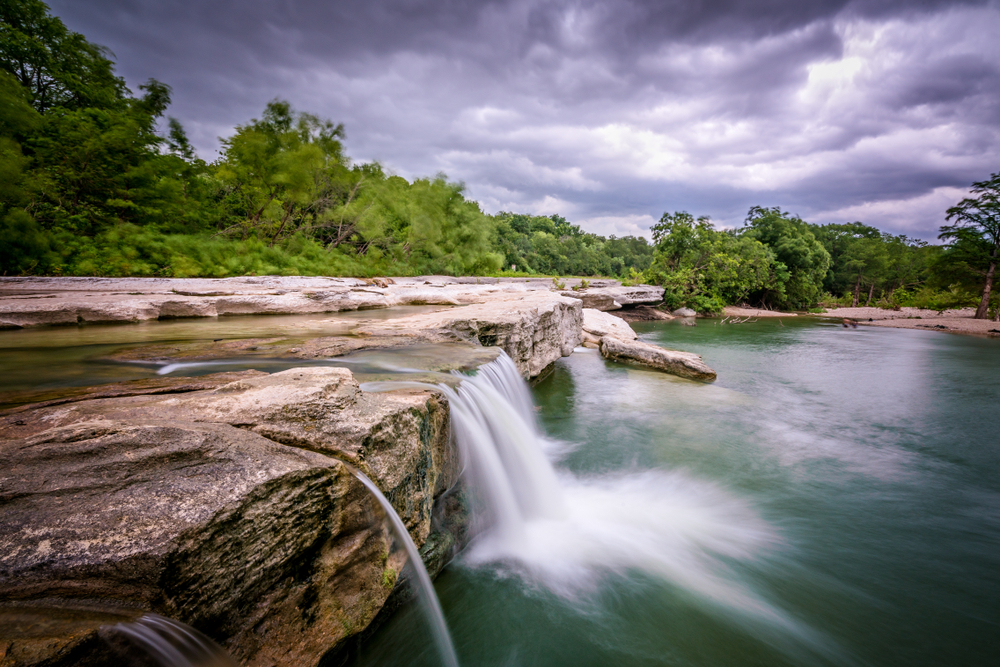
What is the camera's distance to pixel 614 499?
4551mm

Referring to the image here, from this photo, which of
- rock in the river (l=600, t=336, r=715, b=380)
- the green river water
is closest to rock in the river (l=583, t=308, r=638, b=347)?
rock in the river (l=600, t=336, r=715, b=380)

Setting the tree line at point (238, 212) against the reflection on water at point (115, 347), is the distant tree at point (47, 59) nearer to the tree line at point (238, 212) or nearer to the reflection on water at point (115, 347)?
the tree line at point (238, 212)

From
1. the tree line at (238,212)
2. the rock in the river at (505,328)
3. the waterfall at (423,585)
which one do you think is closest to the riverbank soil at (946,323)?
the tree line at (238,212)

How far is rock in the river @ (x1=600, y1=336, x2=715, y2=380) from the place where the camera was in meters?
9.61

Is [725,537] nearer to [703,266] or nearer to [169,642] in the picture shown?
[169,642]

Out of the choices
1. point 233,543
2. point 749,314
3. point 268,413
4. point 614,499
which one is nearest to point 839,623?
point 614,499

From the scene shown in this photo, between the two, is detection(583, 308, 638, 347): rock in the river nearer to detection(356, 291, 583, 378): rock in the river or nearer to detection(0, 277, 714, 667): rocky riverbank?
detection(356, 291, 583, 378): rock in the river

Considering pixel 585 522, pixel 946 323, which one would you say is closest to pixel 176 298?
pixel 585 522

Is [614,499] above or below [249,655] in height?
below

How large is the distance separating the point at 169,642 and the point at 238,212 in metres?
21.6

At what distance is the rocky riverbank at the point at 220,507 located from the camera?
130cm

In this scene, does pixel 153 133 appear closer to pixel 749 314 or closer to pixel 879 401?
pixel 879 401

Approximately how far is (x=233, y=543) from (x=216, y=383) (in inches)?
60.5

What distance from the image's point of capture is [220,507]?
154cm
